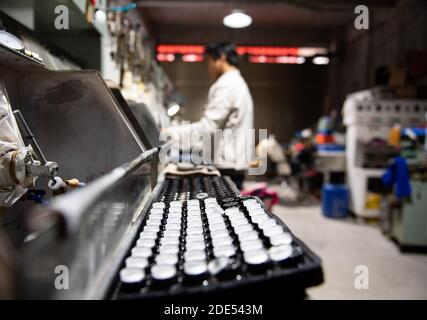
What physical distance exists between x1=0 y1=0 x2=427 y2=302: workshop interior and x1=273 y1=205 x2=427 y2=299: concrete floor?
0.9 inches

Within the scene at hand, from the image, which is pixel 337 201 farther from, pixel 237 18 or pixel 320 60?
pixel 320 60

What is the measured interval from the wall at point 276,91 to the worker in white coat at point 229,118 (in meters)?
7.13

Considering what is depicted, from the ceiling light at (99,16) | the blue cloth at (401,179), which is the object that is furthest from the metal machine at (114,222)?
the blue cloth at (401,179)

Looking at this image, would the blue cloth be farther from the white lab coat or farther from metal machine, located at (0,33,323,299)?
metal machine, located at (0,33,323,299)

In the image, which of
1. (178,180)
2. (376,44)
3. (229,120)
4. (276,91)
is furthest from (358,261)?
(276,91)

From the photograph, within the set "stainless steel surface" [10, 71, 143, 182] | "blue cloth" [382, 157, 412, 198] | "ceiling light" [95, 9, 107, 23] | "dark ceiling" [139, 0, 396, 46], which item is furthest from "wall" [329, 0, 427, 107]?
"stainless steel surface" [10, 71, 143, 182]

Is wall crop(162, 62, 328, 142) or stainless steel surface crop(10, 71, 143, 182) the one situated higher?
wall crop(162, 62, 328, 142)

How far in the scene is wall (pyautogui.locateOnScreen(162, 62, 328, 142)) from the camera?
959cm

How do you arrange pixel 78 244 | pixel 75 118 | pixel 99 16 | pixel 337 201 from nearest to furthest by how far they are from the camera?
pixel 78 244 → pixel 75 118 → pixel 99 16 → pixel 337 201

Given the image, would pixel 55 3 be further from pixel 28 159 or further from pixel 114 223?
pixel 114 223

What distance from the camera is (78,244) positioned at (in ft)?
1.63

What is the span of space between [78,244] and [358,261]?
3258 mm

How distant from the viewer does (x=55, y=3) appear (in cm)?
153

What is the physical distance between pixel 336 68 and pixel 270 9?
8.56 feet
